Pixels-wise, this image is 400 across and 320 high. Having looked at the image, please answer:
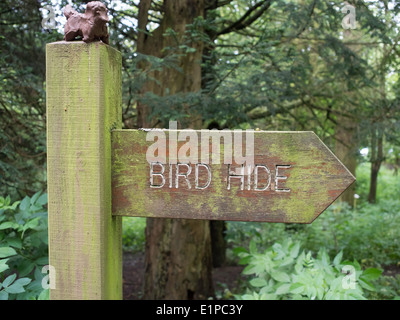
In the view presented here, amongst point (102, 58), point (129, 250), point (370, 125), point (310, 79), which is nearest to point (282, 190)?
point (102, 58)

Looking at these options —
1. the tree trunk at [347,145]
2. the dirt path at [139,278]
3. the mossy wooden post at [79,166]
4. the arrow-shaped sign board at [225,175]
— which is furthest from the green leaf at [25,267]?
the tree trunk at [347,145]

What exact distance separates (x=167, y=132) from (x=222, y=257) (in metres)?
5.21

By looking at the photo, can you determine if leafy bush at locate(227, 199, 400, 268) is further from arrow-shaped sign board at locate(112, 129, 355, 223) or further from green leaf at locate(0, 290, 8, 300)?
arrow-shaped sign board at locate(112, 129, 355, 223)

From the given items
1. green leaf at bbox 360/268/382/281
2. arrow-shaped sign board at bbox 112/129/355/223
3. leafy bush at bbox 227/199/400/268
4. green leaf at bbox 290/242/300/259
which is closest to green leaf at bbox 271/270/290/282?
green leaf at bbox 290/242/300/259

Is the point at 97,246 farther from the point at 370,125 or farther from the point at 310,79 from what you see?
the point at 310,79

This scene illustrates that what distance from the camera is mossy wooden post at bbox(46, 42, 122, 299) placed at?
135 cm

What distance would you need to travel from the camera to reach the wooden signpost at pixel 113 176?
132cm

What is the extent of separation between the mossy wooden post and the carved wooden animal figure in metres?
0.04

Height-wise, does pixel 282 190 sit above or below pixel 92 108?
below

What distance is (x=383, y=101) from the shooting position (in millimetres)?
4102

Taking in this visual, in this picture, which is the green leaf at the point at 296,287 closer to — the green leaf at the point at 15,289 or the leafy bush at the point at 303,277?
the leafy bush at the point at 303,277

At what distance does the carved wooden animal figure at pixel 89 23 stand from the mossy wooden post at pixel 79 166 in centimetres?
4
